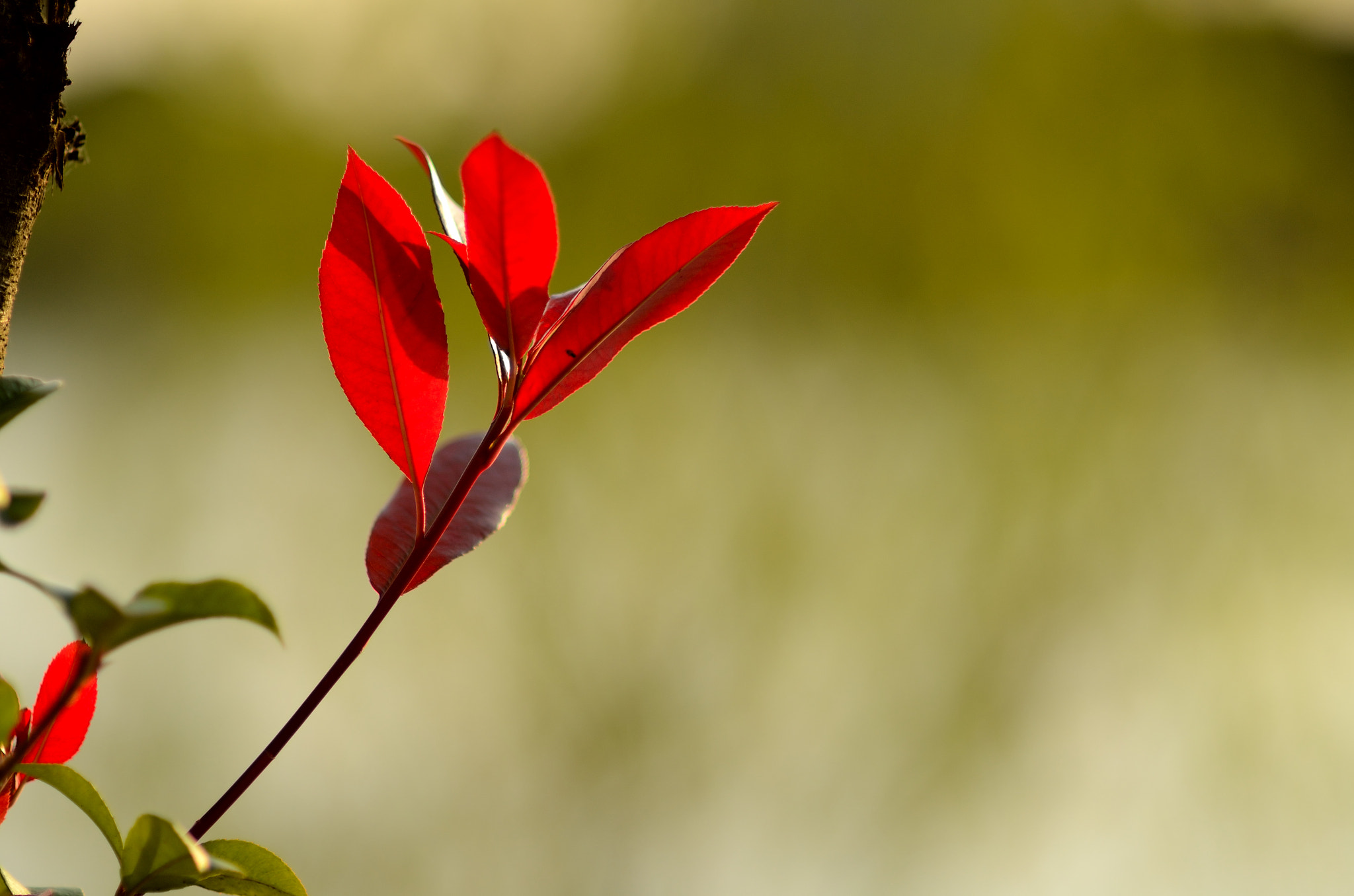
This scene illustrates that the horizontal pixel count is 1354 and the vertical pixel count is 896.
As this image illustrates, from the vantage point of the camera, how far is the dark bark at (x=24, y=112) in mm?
242

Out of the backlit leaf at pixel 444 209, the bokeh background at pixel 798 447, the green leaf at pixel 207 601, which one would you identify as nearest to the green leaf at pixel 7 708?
the green leaf at pixel 207 601

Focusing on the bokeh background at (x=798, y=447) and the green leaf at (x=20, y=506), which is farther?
the bokeh background at (x=798, y=447)

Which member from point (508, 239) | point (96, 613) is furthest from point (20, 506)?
point (508, 239)

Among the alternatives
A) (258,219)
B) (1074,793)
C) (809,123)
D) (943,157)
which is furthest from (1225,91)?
(258,219)

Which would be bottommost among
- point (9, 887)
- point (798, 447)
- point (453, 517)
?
point (9, 887)

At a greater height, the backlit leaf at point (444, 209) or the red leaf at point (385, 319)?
the backlit leaf at point (444, 209)

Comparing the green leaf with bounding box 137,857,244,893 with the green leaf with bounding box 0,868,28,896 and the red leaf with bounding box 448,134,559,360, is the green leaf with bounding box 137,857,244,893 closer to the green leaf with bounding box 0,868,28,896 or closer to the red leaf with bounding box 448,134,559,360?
the green leaf with bounding box 0,868,28,896

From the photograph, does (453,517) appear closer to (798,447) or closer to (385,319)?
(385,319)

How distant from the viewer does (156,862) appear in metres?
0.21

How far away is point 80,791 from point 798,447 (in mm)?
1539

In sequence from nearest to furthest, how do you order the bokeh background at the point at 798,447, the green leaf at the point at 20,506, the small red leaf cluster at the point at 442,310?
the green leaf at the point at 20,506 < the small red leaf cluster at the point at 442,310 < the bokeh background at the point at 798,447

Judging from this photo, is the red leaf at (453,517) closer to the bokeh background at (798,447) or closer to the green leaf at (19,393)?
the green leaf at (19,393)

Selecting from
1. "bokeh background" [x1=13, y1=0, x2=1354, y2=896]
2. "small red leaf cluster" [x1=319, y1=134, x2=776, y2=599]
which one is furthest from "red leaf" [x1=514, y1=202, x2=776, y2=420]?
"bokeh background" [x1=13, y1=0, x2=1354, y2=896]

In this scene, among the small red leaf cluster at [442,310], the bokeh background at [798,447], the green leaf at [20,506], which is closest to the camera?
the green leaf at [20,506]
